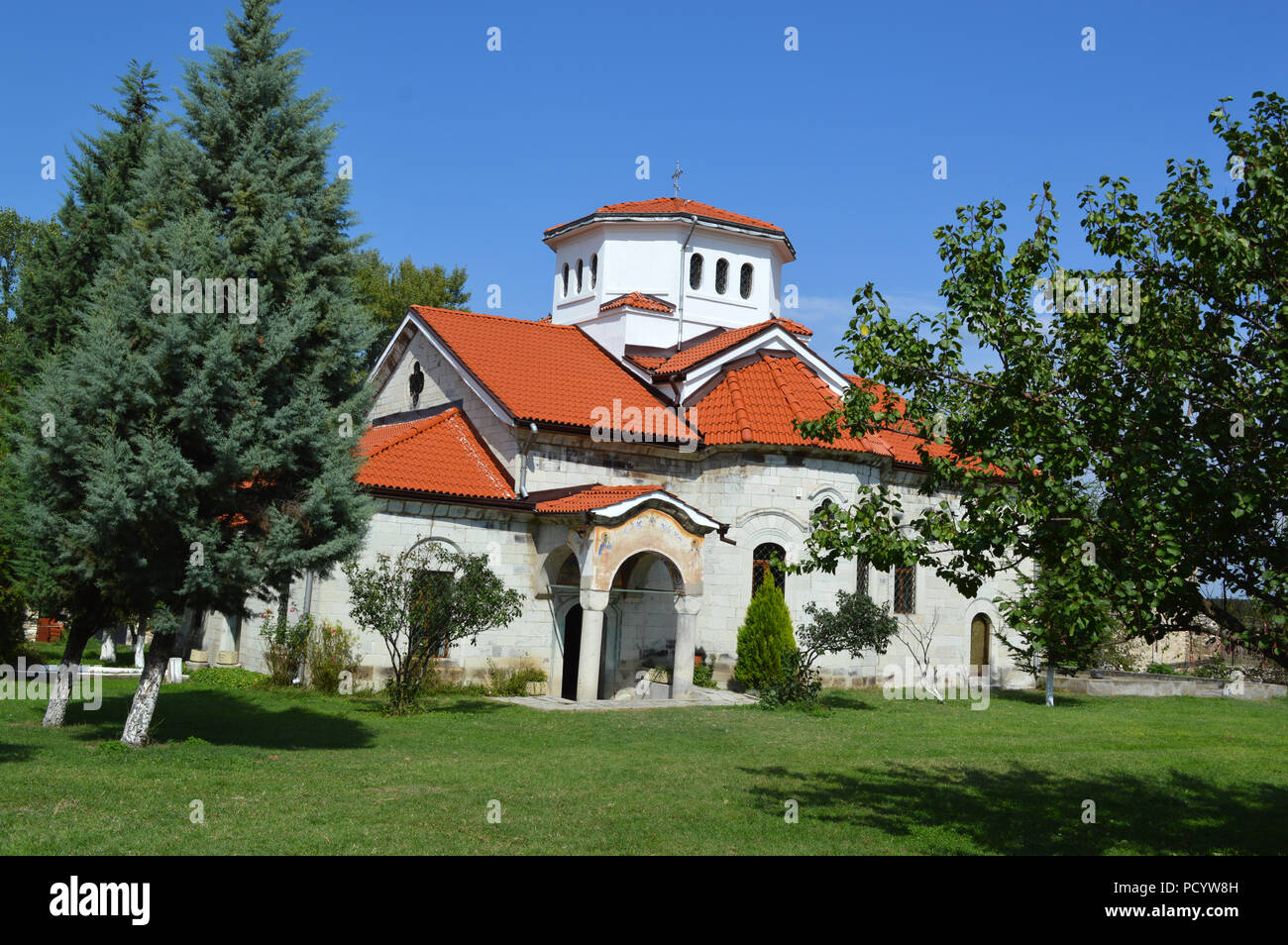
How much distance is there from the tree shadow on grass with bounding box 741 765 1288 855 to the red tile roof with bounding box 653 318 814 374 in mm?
13207

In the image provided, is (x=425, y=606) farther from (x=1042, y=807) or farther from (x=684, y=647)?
(x=1042, y=807)

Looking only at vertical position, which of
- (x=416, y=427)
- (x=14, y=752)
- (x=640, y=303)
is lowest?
(x=14, y=752)

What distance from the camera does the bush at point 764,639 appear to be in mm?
22547

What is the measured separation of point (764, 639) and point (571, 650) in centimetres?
436

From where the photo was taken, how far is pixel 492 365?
24703mm

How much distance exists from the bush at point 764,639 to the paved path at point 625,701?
557 mm

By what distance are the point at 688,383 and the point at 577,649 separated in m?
7.11

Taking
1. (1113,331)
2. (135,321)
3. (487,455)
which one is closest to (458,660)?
(487,455)

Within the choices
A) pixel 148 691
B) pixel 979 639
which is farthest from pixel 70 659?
pixel 979 639

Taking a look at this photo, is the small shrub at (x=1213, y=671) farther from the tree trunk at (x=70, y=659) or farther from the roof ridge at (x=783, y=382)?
the tree trunk at (x=70, y=659)

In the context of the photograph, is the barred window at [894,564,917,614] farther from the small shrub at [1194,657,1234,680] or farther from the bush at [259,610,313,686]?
the bush at [259,610,313,686]

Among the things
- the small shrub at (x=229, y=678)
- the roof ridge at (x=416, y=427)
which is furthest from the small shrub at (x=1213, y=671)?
the small shrub at (x=229, y=678)

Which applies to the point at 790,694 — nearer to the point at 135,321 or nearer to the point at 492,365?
the point at 492,365

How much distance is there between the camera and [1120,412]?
29.3ft
